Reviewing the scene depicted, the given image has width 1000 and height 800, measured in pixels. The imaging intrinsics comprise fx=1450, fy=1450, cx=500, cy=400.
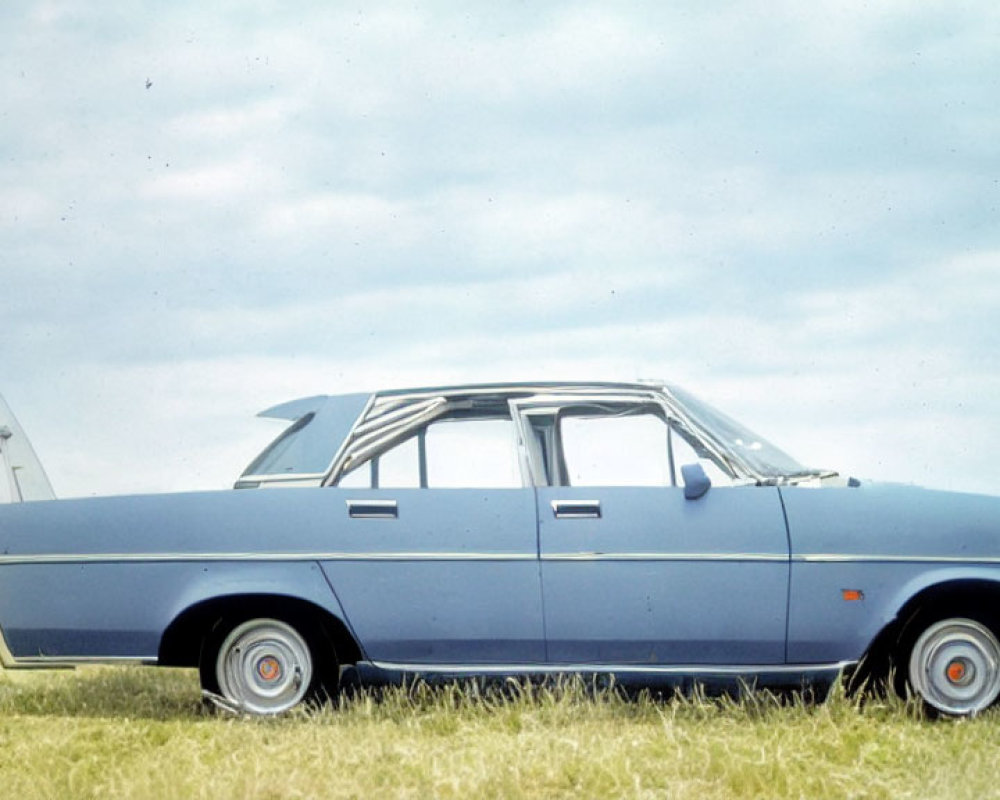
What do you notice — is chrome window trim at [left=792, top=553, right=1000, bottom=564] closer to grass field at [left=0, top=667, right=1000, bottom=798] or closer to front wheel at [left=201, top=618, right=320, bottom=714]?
grass field at [left=0, top=667, right=1000, bottom=798]

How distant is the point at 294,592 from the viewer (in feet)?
23.4

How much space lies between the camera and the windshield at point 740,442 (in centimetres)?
726

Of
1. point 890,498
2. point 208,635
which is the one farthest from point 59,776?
point 890,498

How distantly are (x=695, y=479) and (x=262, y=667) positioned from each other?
2.35 metres

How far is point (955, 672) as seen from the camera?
7105 millimetres

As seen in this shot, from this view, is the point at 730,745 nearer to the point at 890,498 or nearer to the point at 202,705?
the point at 890,498

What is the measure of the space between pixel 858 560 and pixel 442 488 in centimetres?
207

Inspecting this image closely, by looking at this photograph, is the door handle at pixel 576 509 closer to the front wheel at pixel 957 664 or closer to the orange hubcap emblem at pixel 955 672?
the front wheel at pixel 957 664

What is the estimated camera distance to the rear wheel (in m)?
7.21

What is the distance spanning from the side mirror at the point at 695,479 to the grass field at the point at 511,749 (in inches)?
39.4

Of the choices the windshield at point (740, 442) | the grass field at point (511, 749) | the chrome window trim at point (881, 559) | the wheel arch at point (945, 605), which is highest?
the windshield at point (740, 442)

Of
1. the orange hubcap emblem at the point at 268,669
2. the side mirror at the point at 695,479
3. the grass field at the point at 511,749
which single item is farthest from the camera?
the orange hubcap emblem at the point at 268,669

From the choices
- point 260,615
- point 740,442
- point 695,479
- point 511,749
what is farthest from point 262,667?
point 740,442

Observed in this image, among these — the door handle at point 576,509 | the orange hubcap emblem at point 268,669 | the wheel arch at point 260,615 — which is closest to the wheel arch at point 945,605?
the door handle at point 576,509
